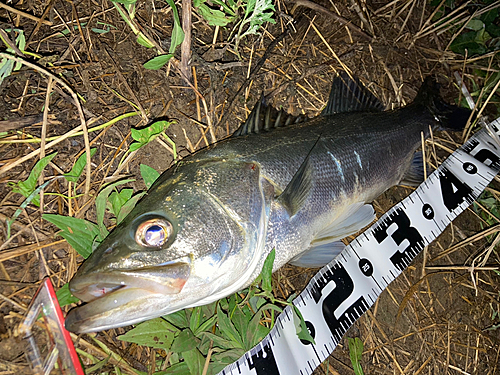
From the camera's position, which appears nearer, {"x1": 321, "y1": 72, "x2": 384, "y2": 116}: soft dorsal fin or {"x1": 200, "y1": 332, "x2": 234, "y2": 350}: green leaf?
{"x1": 200, "y1": 332, "x2": 234, "y2": 350}: green leaf

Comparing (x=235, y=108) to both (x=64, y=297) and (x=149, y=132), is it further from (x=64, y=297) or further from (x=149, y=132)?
(x=64, y=297)

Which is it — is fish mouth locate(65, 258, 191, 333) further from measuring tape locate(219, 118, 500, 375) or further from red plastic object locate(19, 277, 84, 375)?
measuring tape locate(219, 118, 500, 375)

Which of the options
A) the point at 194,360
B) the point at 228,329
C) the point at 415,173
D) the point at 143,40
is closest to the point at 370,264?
the point at 415,173

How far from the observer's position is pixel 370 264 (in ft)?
9.54

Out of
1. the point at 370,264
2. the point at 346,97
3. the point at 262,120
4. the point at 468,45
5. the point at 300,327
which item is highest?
the point at 468,45

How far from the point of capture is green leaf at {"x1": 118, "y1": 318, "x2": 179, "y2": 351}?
2170 mm

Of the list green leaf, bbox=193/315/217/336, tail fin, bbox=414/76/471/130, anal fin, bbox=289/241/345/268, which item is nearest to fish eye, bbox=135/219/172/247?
green leaf, bbox=193/315/217/336

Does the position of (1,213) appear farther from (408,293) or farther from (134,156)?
(408,293)

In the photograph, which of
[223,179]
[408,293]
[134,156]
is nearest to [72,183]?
[134,156]

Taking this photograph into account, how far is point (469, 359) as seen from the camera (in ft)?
11.4

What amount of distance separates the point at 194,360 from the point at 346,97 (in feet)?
8.07

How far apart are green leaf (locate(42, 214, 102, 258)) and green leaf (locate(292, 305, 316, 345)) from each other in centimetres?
145

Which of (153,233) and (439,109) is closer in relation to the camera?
(153,233)

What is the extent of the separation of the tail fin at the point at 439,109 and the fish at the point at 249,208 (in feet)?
0.53
